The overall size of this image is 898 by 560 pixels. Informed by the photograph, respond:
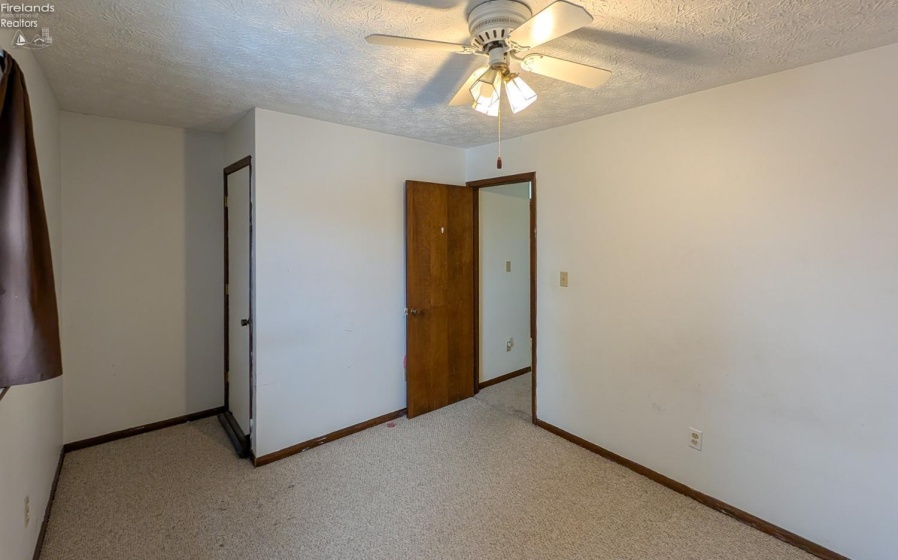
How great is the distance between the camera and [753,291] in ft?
6.97

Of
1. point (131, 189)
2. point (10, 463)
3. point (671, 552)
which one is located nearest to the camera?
point (10, 463)

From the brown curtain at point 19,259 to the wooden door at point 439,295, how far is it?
2.34m

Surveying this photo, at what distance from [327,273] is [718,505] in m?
2.85

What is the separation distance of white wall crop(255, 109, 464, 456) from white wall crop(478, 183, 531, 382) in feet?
2.90

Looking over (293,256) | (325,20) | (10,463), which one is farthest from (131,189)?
(325,20)

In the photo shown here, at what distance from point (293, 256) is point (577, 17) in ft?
7.39

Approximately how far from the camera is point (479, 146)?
12.0 feet

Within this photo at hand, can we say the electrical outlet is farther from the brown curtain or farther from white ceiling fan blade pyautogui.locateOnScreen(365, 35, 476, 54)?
the brown curtain

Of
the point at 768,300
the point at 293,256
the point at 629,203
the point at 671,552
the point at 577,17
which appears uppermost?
the point at 577,17

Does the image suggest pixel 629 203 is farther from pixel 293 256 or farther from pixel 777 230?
pixel 293 256

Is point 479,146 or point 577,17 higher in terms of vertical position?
point 479,146

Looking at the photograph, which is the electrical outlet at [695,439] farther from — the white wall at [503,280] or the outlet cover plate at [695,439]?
the white wall at [503,280]

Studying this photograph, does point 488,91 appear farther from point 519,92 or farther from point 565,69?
point 565,69

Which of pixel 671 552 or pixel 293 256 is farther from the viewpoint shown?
pixel 293 256
